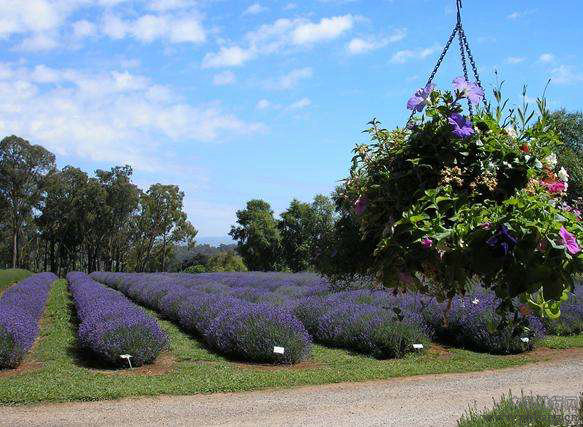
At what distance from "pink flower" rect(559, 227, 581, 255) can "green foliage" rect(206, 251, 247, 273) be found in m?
55.0

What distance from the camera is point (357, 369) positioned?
8617 mm

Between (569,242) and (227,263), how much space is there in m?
57.7

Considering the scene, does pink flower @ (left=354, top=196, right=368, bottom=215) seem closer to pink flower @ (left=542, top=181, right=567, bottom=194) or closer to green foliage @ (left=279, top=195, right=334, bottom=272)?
pink flower @ (left=542, top=181, right=567, bottom=194)

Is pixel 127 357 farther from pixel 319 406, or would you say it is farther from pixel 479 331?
pixel 479 331

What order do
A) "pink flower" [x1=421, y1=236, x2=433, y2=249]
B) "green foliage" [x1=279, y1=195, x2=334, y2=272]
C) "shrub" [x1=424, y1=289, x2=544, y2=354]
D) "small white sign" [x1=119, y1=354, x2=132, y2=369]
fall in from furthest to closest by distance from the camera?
"green foliage" [x1=279, y1=195, x2=334, y2=272] < "shrub" [x1=424, y1=289, x2=544, y2=354] < "small white sign" [x1=119, y1=354, x2=132, y2=369] < "pink flower" [x1=421, y1=236, x2=433, y2=249]

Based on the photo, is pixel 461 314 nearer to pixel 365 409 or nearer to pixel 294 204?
pixel 365 409

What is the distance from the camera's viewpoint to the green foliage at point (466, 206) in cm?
181

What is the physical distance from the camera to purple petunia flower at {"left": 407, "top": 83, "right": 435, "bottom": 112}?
2.19 meters

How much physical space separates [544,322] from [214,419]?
29.2 ft

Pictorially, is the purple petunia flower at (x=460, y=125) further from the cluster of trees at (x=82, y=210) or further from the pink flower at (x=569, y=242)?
the cluster of trees at (x=82, y=210)

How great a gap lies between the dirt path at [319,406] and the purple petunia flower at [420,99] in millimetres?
4210

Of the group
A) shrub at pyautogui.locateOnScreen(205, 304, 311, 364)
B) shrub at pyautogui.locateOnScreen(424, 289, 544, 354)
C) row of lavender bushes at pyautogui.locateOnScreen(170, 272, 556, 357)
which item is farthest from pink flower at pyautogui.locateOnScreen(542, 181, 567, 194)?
shrub at pyautogui.locateOnScreen(424, 289, 544, 354)

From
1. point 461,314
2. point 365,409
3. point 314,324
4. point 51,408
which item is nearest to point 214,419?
point 365,409

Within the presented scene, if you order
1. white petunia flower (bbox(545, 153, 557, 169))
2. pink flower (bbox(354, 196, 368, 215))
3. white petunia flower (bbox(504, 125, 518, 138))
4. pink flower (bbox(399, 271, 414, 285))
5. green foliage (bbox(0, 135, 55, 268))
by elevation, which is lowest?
pink flower (bbox(399, 271, 414, 285))
